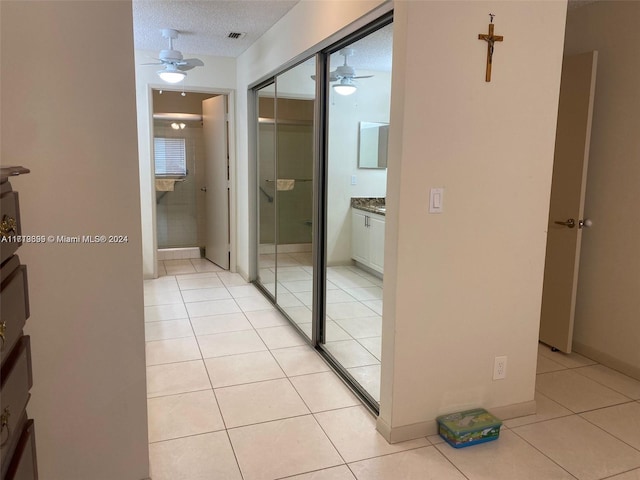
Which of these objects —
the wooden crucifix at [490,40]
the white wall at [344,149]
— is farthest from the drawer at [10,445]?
the white wall at [344,149]

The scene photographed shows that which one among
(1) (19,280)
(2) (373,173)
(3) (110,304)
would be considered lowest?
(3) (110,304)

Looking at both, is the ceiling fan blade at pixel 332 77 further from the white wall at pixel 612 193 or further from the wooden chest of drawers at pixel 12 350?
the wooden chest of drawers at pixel 12 350

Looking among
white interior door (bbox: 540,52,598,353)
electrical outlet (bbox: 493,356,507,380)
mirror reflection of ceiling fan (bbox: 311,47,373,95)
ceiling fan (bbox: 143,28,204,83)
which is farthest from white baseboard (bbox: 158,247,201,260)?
electrical outlet (bbox: 493,356,507,380)

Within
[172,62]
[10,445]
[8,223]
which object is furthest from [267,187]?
[10,445]

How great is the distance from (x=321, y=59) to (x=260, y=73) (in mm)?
1411

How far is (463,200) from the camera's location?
7.78ft

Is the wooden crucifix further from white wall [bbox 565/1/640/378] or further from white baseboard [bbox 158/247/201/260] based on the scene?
white baseboard [bbox 158/247/201/260]

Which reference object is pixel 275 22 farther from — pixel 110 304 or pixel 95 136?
pixel 110 304

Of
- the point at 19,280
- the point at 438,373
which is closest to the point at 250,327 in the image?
the point at 438,373

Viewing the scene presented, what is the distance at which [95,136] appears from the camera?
179cm

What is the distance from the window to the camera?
22.9ft

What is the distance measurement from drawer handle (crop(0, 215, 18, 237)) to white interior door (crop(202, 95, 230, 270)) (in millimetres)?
4625

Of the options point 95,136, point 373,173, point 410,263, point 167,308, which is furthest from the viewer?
point 167,308

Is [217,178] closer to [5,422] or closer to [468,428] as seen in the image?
[468,428]
